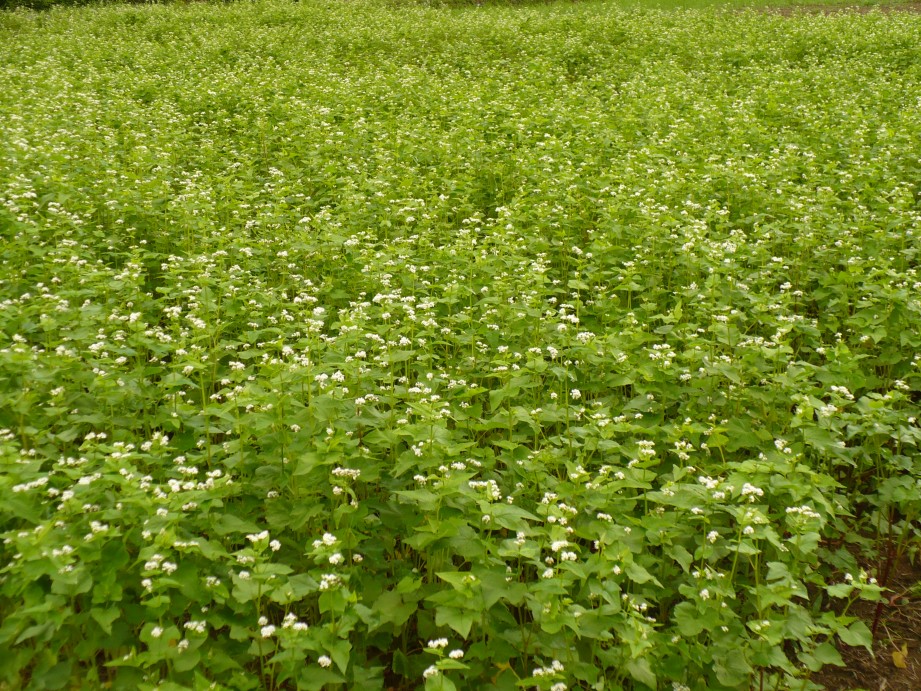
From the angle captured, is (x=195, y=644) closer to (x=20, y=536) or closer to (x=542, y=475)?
(x=20, y=536)

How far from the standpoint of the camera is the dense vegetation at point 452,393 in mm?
3412

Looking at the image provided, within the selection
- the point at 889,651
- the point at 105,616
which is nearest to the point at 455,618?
the point at 105,616

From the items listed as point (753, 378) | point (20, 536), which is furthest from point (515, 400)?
point (20, 536)

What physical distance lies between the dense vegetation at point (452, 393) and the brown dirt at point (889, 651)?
0.60ft

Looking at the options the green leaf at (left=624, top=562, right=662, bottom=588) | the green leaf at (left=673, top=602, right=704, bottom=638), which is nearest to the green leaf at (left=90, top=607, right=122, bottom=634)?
the green leaf at (left=624, top=562, right=662, bottom=588)

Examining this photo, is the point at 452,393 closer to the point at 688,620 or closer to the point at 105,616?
the point at 688,620

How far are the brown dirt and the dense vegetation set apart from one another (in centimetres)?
18

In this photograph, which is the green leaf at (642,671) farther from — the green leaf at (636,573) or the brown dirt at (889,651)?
the brown dirt at (889,651)

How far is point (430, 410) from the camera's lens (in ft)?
13.4

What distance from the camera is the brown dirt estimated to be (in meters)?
4.10

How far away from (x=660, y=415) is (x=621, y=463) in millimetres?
431

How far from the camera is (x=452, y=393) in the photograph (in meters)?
4.96

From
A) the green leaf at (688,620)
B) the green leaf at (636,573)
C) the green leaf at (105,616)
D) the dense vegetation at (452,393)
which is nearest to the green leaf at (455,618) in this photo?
the dense vegetation at (452,393)

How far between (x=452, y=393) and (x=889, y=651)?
3002 millimetres
